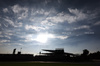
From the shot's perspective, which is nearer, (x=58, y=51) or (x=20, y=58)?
(x=20, y=58)

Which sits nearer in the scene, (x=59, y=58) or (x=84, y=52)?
(x=59, y=58)

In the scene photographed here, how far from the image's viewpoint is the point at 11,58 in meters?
40.5

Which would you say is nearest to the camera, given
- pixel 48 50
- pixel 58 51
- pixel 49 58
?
pixel 49 58

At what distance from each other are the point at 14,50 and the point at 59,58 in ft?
104

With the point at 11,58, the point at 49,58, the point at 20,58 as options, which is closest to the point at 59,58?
the point at 49,58

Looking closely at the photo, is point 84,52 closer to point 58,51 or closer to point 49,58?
point 58,51

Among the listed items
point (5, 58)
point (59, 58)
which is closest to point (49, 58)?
point (59, 58)

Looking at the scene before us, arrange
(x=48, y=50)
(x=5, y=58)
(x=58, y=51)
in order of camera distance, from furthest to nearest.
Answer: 1. (x=48, y=50)
2. (x=58, y=51)
3. (x=5, y=58)

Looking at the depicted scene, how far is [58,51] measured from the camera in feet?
195

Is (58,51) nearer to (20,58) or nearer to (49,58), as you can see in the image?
(49,58)

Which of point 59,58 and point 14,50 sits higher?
point 14,50

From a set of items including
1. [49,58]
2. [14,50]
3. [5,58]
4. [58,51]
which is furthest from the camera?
[58,51]

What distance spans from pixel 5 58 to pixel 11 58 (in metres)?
3.15

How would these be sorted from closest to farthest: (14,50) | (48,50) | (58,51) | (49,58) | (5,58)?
(5,58) < (49,58) < (14,50) < (58,51) < (48,50)
